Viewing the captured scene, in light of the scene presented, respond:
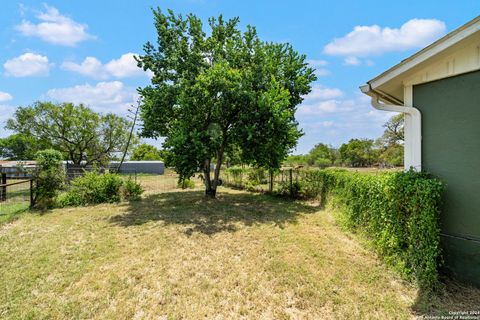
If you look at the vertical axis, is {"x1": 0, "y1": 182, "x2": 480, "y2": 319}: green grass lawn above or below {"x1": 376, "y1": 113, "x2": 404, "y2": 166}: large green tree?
below

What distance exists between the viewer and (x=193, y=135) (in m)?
8.62

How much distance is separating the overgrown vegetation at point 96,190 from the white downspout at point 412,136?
10196 millimetres

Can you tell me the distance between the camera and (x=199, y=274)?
3.83 metres

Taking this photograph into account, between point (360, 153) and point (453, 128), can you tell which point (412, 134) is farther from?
point (360, 153)

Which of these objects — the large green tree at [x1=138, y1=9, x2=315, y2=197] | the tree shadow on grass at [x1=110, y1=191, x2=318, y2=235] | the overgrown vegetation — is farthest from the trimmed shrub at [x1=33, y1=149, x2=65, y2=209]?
the large green tree at [x1=138, y1=9, x2=315, y2=197]

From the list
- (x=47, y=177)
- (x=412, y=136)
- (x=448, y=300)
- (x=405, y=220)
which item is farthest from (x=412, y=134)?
(x=47, y=177)

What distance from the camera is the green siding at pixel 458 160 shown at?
309cm

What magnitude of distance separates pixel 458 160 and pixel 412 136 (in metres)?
0.66

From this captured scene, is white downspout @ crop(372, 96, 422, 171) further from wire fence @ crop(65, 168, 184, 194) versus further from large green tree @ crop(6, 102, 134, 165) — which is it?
large green tree @ crop(6, 102, 134, 165)

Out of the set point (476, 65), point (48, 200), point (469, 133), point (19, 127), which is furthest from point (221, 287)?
point (19, 127)

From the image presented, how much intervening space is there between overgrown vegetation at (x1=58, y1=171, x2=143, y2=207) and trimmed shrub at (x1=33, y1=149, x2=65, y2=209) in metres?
0.56

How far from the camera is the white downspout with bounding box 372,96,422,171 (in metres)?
3.58

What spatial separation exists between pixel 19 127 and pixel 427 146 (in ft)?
91.1

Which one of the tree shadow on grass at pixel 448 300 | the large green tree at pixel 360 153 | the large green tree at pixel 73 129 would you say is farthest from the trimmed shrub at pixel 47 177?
the large green tree at pixel 360 153
